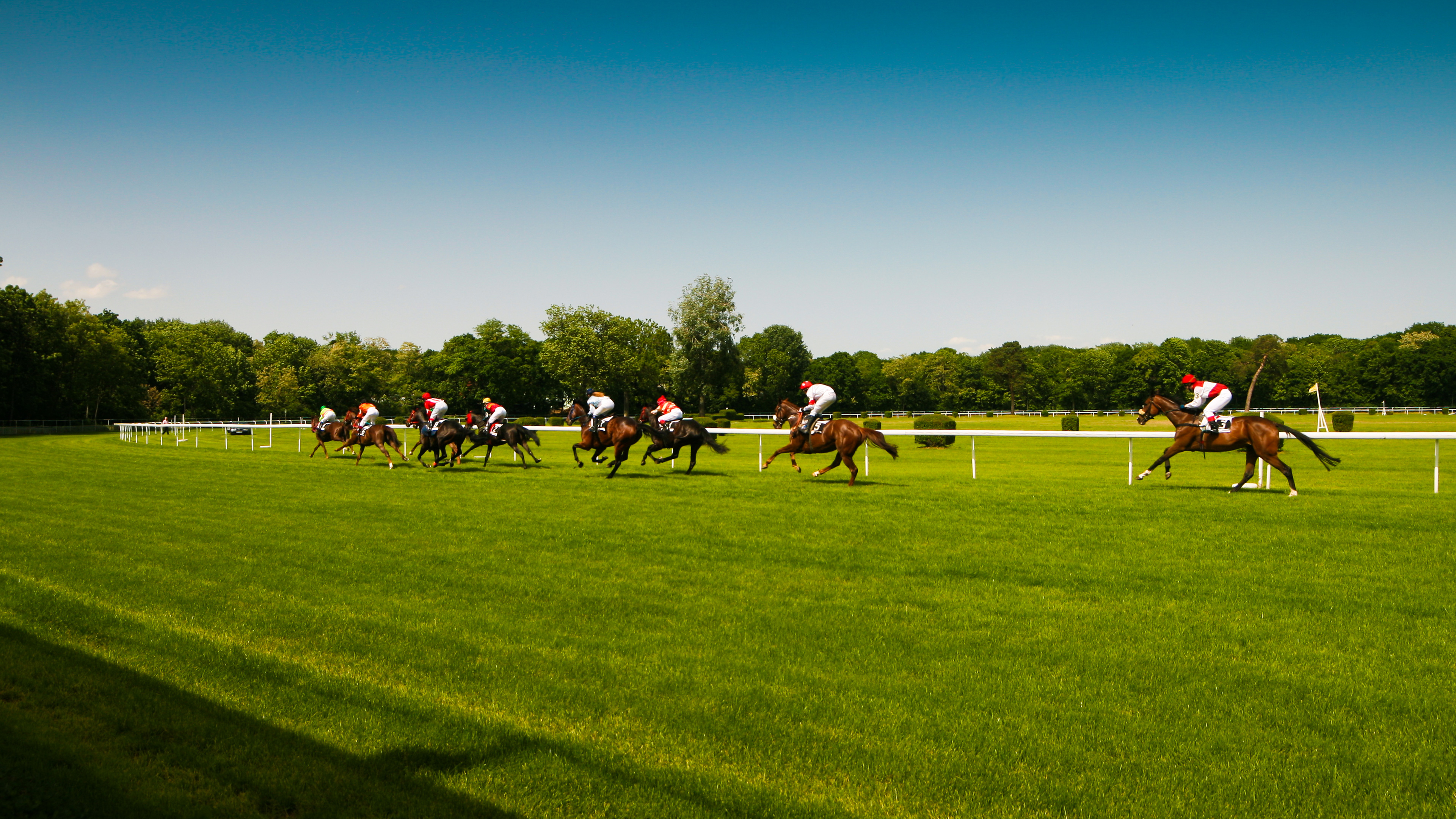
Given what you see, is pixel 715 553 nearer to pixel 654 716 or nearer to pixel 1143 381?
pixel 654 716

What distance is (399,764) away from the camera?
3.61 metres

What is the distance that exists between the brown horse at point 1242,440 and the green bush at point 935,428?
10325mm

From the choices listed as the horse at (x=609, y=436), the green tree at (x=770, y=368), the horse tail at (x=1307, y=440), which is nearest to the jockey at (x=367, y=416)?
the horse at (x=609, y=436)

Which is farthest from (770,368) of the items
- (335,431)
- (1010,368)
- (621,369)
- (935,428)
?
(335,431)

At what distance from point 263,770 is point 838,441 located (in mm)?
13432

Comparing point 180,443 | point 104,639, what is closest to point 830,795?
point 104,639

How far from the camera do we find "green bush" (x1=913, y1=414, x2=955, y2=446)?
108 ft

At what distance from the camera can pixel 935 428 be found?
45156 millimetres

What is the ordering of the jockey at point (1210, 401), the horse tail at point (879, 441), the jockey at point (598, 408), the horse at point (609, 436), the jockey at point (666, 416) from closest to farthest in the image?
the jockey at point (1210, 401) → the horse tail at point (879, 441) → the horse at point (609, 436) → the jockey at point (666, 416) → the jockey at point (598, 408)

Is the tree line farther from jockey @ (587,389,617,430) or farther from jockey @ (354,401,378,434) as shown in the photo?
jockey @ (587,389,617,430)

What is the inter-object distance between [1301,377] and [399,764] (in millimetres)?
112848

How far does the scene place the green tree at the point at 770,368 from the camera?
84688 mm

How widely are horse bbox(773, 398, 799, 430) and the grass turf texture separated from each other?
21.6 ft

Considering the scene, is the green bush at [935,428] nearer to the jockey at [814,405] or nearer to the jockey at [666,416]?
the jockey at [814,405]
